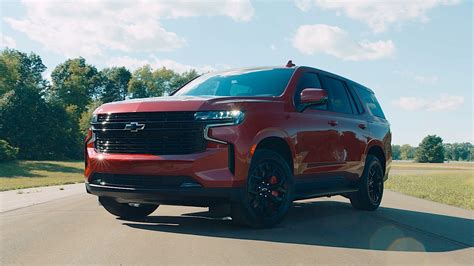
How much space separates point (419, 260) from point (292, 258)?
1.18 m

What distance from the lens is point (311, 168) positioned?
7422mm

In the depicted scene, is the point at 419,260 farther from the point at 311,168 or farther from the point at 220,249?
the point at 311,168

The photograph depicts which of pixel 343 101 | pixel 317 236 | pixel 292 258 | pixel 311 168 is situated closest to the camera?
pixel 292 258

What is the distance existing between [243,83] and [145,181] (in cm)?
225

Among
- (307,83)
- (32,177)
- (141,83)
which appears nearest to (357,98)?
(307,83)

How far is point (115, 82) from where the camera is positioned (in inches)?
3885

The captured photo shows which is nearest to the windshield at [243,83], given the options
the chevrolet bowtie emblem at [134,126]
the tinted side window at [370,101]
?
the chevrolet bowtie emblem at [134,126]

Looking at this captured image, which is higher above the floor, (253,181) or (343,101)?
(343,101)

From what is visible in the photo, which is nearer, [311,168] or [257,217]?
[257,217]

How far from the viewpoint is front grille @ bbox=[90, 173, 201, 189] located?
19.5ft

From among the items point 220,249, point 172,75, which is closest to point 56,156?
point 172,75

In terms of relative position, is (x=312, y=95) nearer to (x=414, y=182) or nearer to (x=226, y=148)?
(x=226, y=148)

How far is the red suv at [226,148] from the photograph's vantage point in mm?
5980

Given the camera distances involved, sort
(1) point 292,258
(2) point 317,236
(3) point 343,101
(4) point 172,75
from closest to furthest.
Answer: (1) point 292,258 < (2) point 317,236 < (3) point 343,101 < (4) point 172,75
